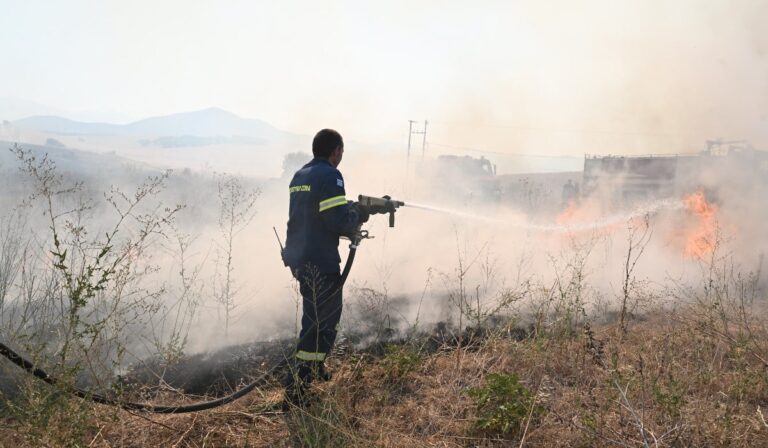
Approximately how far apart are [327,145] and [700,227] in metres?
8.56

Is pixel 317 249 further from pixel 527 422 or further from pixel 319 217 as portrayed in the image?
pixel 527 422

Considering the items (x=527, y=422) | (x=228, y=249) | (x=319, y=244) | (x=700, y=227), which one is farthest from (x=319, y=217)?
(x=700, y=227)

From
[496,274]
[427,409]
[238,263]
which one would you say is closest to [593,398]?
[427,409]

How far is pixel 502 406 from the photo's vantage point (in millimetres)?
2844

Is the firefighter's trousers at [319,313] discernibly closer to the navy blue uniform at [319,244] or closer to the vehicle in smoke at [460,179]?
the navy blue uniform at [319,244]

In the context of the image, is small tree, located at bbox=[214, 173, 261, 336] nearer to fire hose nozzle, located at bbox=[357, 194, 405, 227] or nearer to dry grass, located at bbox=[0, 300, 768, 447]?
fire hose nozzle, located at bbox=[357, 194, 405, 227]

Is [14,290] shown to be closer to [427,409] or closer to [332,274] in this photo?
[332,274]

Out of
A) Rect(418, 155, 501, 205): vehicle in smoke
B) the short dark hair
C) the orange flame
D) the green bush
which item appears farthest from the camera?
Rect(418, 155, 501, 205): vehicle in smoke

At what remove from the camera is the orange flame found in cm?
843

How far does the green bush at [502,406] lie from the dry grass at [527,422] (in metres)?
0.06

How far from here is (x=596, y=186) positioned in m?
14.2

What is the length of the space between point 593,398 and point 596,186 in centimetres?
1218

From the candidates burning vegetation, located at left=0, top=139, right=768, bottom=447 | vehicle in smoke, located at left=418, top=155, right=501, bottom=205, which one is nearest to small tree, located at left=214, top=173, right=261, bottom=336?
burning vegetation, located at left=0, top=139, right=768, bottom=447

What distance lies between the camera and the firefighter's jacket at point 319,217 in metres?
3.34
